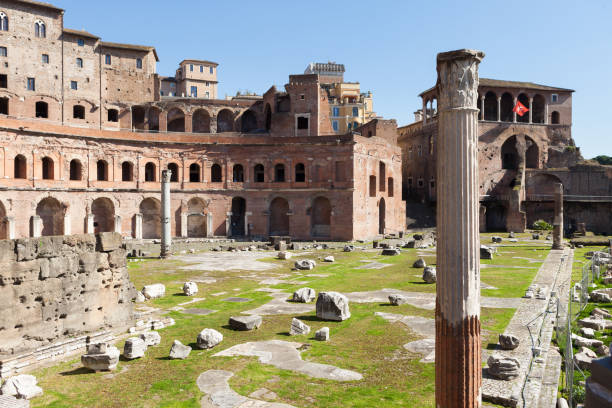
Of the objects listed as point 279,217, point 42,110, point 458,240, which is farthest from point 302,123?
point 458,240

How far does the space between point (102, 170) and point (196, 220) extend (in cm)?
868

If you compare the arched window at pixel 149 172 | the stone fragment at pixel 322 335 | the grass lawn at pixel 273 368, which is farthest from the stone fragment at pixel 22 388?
the arched window at pixel 149 172

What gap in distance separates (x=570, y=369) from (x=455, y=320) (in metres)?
2.91

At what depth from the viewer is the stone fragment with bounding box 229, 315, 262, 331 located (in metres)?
11.6

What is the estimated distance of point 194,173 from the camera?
42469 millimetres

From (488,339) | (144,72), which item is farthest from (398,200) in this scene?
(488,339)

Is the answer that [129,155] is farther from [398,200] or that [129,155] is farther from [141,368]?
[141,368]

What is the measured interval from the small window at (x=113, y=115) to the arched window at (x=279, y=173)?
17369 millimetres

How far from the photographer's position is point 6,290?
30.3 feet

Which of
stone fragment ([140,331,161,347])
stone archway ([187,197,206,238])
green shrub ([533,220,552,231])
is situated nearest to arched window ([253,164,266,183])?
stone archway ([187,197,206,238])

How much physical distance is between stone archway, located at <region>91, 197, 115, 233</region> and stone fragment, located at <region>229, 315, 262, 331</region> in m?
29.0

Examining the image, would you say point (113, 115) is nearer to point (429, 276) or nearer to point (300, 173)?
point (300, 173)

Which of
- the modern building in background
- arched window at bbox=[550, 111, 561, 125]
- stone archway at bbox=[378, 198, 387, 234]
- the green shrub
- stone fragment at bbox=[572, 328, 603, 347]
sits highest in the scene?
the modern building in background

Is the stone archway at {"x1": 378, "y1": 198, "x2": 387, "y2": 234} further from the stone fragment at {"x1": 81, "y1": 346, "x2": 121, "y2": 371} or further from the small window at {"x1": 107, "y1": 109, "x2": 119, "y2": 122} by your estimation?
the stone fragment at {"x1": 81, "y1": 346, "x2": 121, "y2": 371}
